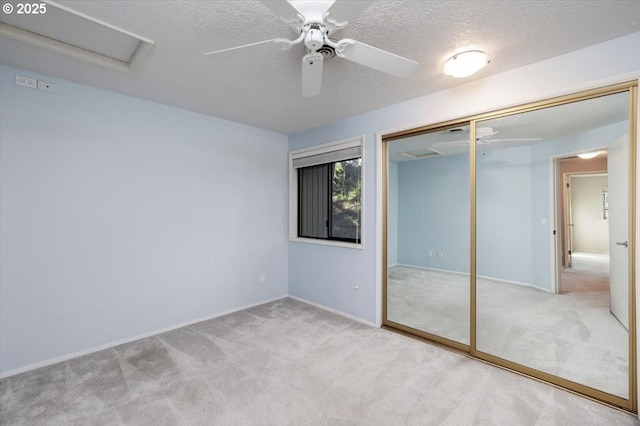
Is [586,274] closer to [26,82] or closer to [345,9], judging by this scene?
[345,9]

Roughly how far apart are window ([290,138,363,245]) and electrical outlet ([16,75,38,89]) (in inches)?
104

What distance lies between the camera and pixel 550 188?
3.91 m

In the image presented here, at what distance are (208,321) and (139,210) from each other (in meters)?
1.45

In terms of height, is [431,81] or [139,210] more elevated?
[431,81]

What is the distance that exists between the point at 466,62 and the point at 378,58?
815 mm

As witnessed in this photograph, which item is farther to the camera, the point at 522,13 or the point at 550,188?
the point at 550,188

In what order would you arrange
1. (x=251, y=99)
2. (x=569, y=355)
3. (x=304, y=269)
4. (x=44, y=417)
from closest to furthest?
1. (x=44, y=417)
2. (x=569, y=355)
3. (x=251, y=99)
4. (x=304, y=269)

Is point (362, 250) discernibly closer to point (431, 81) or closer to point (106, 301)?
point (431, 81)

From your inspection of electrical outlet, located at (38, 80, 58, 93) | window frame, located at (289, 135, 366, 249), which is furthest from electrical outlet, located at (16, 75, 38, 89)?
window frame, located at (289, 135, 366, 249)

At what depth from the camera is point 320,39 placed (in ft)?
4.58

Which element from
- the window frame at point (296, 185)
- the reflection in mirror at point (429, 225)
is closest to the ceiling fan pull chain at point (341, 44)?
the window frame at point (296, 185)

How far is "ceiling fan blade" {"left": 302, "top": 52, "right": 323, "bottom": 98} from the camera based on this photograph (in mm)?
1525

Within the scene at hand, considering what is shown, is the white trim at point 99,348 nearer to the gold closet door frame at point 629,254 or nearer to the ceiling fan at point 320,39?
the gold closet door frame at point 629,254

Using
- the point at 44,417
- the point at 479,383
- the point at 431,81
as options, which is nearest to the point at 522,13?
the point at 431,81
